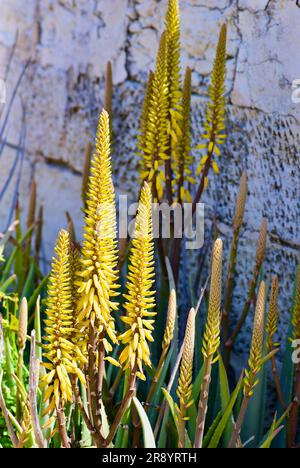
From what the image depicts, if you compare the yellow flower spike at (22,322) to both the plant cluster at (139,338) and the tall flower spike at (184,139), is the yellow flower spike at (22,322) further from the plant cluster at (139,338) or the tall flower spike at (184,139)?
the tall flower spike at (184,139)

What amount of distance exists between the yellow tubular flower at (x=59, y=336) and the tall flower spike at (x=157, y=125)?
499mm

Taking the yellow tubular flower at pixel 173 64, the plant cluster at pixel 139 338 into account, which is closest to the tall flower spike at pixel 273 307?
the plant cluster at pixel 139 338

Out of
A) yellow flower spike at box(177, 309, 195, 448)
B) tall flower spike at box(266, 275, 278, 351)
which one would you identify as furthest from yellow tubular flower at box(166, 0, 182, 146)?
yellow flower spike at box(177, 309, 195, 448)

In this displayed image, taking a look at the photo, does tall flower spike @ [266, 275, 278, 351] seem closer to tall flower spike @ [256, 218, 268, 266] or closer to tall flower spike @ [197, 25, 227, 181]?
tall flower spike @ [256, 218, 268, 266]

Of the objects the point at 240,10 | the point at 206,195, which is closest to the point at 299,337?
the point at 206,195

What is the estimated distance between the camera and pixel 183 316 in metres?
1.76

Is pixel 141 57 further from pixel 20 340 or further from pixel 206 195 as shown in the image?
pixel 20 340

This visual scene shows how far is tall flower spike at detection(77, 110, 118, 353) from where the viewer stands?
96 centimetres

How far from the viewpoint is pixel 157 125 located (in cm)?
147

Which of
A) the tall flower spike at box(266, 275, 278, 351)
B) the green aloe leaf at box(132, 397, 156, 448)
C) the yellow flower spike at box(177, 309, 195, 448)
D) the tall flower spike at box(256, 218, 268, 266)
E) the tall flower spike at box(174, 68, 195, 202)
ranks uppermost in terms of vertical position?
the tall flower spike at box(174, 68, 195, 202)

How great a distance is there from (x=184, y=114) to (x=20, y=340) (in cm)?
60

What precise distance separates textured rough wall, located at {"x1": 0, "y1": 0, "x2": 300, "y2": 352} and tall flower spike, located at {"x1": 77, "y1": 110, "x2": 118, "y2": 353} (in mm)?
690

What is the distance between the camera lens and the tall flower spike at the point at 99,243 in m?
0.96

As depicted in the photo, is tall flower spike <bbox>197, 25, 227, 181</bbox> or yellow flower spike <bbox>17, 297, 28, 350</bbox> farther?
tall flower spike <bbox>197, 25, 227, 181</bbox>
